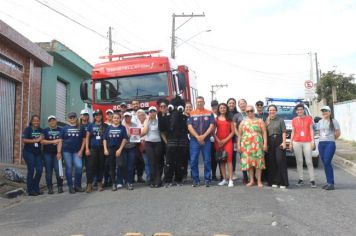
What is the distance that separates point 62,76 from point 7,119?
244 inches

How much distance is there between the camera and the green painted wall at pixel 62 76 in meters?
18.4

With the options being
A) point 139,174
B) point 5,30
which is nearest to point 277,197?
point 139,174

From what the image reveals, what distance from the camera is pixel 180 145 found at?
31.7 feet

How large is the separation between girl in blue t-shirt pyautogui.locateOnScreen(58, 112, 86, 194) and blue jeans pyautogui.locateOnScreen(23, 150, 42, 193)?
545 millimetres

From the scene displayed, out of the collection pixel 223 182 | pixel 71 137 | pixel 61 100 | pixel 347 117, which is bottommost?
pixel 223 182

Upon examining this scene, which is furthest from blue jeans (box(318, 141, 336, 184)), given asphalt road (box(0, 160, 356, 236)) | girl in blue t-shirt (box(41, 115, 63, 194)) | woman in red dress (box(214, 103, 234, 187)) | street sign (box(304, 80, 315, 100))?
street sign (box(304, 80, 315, 100))

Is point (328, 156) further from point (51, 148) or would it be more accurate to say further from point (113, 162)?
point (51, 148)

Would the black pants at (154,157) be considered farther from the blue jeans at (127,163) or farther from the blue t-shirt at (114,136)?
the blue t-shirt at (114,136)

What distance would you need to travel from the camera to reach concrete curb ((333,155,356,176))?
43.3 feet

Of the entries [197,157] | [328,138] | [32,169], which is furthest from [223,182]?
[32,169]

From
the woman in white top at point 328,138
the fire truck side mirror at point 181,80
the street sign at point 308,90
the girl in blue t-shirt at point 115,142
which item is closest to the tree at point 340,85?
the street sign at point 308,90

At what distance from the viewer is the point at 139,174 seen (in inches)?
422

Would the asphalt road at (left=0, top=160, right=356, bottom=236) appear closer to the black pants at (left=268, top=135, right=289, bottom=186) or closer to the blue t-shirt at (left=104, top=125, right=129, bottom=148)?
the black pants at (left=268, top=135, right=289, bottom=186)

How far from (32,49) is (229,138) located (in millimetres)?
8711
